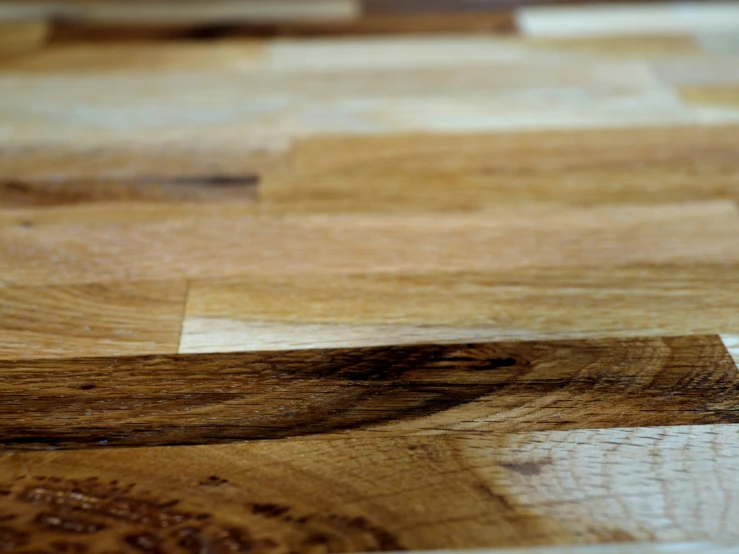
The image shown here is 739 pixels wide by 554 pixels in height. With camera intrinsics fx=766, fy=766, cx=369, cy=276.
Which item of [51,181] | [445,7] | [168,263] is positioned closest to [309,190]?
[168,263]

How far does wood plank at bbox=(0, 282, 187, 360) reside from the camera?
0.63 metres

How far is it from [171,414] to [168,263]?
6.9 inches

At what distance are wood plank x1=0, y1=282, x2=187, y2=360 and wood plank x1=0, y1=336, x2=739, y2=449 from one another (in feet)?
0.05

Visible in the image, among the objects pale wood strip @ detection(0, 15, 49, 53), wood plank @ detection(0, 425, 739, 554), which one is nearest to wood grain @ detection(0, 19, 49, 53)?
pale wood strip @ detection(0, 15, 49, 53)

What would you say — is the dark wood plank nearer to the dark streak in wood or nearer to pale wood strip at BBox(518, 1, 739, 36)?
pale wood strip at BBox(518, 1, 739, 36)

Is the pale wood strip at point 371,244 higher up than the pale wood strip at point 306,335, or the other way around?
the pale wood strip at point 371,244

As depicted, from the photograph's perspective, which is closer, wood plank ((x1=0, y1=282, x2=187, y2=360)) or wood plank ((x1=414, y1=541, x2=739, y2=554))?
wood plank ((x1=414, y1=541, x2=739, y2=554))

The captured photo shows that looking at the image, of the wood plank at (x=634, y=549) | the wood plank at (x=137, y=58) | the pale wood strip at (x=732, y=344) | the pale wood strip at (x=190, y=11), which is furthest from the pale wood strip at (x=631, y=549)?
the pale wood strip at (x=190, y=11)

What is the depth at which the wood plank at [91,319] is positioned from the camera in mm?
628

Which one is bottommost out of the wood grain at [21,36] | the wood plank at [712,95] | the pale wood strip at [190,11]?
the wood plank at [712,95]

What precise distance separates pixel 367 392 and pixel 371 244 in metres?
0.18

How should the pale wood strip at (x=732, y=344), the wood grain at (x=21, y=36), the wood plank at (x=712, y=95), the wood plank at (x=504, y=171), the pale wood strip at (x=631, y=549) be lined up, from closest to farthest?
the pale wood strip at (x=631, y=549) → the pale wood strip at (x=732, y=344) → the wood plank at (x=504, y=171) → the wood plank at (x=712, y=95) → the wood grain at (x=21, y=36)

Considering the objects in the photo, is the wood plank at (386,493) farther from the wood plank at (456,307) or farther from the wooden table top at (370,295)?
the wood plank at (456,307)

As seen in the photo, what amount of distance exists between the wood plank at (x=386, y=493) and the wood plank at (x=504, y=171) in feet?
0.95
